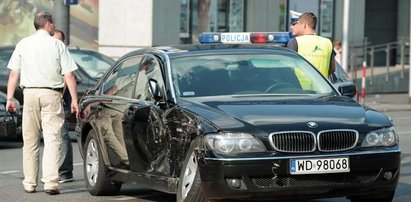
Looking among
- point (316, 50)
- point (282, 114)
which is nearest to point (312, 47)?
point (316, 50)

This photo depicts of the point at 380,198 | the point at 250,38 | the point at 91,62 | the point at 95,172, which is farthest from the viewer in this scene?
the point at 91,62

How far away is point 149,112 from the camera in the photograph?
914 centimetres

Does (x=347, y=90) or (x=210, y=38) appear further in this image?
(x=210, y=38)

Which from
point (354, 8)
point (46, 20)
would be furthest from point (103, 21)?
point (46, 20)

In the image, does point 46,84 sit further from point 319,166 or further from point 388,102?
point 388,102

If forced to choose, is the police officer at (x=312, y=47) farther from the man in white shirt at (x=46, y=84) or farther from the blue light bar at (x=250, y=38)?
the man in white shirt at (x=46, y=84)

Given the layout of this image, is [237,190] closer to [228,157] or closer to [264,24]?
[228,157]

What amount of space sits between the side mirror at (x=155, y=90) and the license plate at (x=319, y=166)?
1555 millimetres

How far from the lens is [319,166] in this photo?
8.10 meters

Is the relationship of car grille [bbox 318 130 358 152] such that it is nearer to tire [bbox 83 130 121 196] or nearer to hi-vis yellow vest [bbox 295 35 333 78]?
tire [bbox 83 130 121 196]

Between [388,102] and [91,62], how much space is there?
44.8ft

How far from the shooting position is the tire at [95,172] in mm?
10258

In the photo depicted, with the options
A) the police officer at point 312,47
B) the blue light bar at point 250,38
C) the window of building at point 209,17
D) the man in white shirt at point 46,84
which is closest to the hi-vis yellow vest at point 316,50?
the police officer at point 312,47

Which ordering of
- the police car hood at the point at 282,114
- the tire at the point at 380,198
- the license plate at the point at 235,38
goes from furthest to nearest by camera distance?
the license plate at the point at 235,38 < the tire at the point at 380,198 < the police car hood at the point at 282,114
